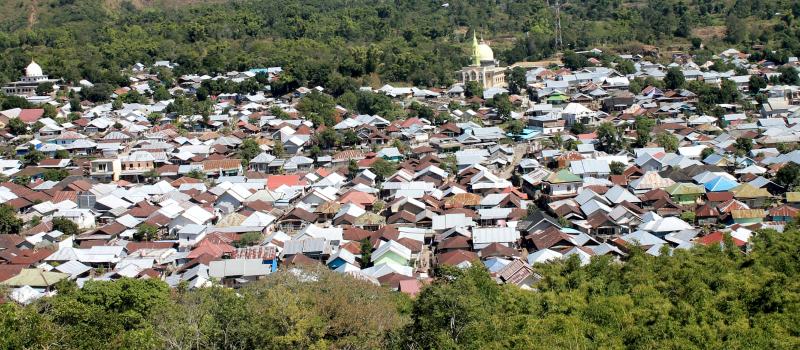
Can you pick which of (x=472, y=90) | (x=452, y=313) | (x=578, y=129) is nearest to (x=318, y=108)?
(x=472, y=90)

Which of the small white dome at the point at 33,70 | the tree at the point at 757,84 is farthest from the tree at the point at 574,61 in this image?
the small white dome at the point at 33,70

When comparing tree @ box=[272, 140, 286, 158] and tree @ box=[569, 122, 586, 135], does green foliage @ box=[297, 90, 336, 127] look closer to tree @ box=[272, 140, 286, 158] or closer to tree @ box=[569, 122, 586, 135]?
tree @ box=[272, 140, 286, 158]

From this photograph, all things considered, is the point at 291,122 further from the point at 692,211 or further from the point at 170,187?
the point at 692,211

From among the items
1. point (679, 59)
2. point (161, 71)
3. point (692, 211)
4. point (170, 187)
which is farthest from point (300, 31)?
point (692, 211)

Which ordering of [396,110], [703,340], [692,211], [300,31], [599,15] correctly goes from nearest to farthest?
[703,340], [692,211], [396,110], [300,31], [599,15]

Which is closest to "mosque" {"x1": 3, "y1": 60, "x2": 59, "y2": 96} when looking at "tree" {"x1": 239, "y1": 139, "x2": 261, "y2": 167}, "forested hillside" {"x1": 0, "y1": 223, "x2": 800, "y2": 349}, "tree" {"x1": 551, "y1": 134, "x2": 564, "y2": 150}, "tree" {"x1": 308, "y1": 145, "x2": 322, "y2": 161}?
"tree" {"x1": 239, "y1": 139, "x2": 261, "y2": 167}

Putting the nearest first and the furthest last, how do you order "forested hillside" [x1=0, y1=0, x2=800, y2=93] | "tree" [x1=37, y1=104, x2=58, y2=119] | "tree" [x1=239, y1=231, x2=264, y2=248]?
"tree" [x1=239, y1=231, x2=264, y2=248] < "tree" [x1=37, y1=104, x2=58, y2=119] < "forested hillside" [x1=0, y1=0, x2=800, y2=93]
